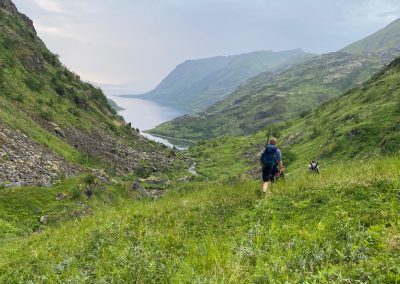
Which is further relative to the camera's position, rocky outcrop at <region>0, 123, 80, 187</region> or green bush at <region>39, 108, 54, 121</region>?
green bush at <region>39, 108, 54, 121</region>

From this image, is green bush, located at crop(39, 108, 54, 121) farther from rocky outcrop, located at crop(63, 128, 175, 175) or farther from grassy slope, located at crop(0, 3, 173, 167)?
rocky outcrop, located at crop(63, 128, 175, 175)

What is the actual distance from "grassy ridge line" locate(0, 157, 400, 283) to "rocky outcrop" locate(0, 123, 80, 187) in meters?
17.9

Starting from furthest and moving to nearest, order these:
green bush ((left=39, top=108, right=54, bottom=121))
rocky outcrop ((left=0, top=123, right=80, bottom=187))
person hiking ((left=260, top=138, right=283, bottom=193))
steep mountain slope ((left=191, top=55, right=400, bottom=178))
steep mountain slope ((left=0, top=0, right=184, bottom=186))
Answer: green bush ((left=39, top=108, right=54, bottom=121))
steep mountain slope ((left=191, top=55, right=400, bottom=178))
steep mountain slope ((left=0, top=0, right=184, bottom=186))
rocky outcrop ((left=0, top=123, right=80, bottom=187))
person hiking ((left=260, top=138, right=283, bottom=193))

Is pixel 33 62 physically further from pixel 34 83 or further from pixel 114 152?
pixel 114 152

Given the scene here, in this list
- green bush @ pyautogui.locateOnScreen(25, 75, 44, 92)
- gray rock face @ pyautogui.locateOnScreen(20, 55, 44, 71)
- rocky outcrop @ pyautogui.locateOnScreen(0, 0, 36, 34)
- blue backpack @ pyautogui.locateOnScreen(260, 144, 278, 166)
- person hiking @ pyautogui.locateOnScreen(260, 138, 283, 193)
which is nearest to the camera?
person hiking @ pyautogui.locateOnScreen(260, 138, 283, 193)

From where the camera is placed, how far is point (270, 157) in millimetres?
18750

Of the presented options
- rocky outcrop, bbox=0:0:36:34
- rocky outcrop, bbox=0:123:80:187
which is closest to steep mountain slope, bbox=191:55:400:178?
rocky outcrop, bbox=0:123:80:187

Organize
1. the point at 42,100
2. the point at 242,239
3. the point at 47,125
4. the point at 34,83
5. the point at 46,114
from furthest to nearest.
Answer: the point at 34,83
the point at 42,100
the point at 46,114
the point at 47,125
the point at 242,239

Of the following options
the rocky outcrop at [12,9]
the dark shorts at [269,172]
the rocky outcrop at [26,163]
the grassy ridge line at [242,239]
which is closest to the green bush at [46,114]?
the rocky outcrop at [26,163]

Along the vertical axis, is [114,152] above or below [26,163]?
below

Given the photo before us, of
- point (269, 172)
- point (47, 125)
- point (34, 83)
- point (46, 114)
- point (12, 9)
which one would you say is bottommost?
point (47, 125)

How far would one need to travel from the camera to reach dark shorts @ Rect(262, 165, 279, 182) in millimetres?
18250

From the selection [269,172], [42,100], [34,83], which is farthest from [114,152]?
[269,172]

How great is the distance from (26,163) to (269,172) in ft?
95.8
